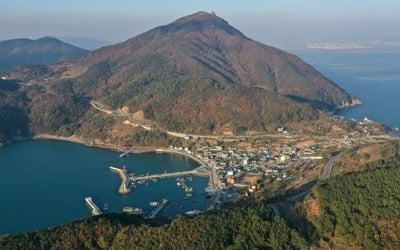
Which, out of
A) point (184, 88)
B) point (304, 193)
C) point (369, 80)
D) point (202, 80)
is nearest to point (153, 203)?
point (304, 193)

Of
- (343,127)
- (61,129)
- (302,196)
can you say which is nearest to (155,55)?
(61,129)

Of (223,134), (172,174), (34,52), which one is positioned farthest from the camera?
(34,52)

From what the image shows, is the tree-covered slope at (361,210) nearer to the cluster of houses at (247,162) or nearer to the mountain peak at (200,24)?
the cluster of houses at (247,162)

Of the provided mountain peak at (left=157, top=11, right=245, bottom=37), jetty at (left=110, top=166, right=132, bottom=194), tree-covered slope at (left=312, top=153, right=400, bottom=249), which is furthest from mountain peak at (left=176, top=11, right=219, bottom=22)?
tree-covered slope at (left=312, top=153, right=400, bottom=249)

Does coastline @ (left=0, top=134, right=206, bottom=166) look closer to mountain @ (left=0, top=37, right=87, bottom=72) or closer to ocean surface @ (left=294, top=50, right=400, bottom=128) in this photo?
ocean surface @ (left=294, top=50, right=400, bottom=128)

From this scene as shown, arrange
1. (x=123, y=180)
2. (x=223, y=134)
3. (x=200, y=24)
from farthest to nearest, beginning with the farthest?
(x=200, y=24), (x=223, y=134), (x=123, y=180)

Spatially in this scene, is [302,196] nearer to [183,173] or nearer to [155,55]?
[183,173]

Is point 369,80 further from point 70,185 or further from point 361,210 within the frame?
point 361,210
